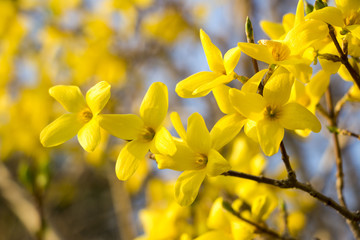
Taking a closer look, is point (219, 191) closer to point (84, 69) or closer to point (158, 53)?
point (84, 69)

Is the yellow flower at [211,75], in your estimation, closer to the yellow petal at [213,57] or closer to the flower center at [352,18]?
the yellow petal at [213,57]

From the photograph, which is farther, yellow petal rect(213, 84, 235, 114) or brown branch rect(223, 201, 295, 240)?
brown branch rect(223, 201, 295, 240)

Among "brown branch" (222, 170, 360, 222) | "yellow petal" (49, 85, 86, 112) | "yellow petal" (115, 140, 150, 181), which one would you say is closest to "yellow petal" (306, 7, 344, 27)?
"brown branch" (222, 170, 360, 222)

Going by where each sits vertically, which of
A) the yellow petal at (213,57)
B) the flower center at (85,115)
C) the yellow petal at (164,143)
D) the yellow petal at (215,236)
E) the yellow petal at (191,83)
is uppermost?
the yellow petal at (213,57)

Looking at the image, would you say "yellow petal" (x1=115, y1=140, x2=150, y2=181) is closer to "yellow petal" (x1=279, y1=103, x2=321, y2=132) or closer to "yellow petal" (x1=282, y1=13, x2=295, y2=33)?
"yellow petal" (x1=279, y1=103, x2=321, y2=132)

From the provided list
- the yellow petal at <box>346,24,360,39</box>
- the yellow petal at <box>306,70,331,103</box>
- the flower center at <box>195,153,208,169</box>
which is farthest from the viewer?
the yellow petal at <box>306,70,331,103</box>

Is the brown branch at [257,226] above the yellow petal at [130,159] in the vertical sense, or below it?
below

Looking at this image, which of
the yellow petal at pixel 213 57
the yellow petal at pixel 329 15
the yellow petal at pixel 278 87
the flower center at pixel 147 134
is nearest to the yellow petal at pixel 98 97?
the flower center at pixel 147 134

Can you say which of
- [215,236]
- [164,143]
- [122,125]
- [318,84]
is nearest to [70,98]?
[122,125]
